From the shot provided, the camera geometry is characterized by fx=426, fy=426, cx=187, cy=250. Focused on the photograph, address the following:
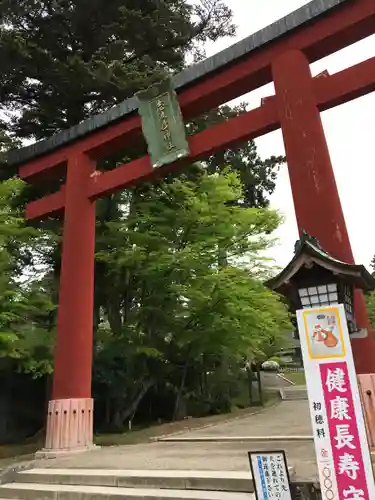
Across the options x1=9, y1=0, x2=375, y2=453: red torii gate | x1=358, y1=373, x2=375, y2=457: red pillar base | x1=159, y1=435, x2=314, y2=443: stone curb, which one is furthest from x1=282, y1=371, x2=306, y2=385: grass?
x1=358, y1=373, x2=375, y2=457: red pillar base

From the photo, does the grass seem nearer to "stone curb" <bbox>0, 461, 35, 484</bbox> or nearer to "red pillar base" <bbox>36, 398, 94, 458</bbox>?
"red pillar base" <bbox>36, 398, 94, 458</bbox>

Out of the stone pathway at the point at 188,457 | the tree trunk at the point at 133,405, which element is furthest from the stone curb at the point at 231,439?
the tree trunk at the point at 133,405

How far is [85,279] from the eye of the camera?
9.97 meters

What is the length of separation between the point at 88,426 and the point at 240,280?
622 centimetres

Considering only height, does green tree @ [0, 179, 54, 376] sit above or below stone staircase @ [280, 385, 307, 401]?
above

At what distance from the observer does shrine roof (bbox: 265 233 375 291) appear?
4559mm

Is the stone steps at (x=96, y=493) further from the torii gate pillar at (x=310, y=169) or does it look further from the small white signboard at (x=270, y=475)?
the torii gate pillar at (x=310, y=169)

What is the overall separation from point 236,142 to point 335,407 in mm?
6548

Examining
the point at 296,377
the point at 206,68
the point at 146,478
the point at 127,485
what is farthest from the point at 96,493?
the point at 296,377

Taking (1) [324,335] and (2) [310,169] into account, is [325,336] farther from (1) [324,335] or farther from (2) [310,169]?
(2) [310,169]

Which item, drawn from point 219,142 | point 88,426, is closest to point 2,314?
point 88,426

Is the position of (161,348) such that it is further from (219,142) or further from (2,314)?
(219,142)

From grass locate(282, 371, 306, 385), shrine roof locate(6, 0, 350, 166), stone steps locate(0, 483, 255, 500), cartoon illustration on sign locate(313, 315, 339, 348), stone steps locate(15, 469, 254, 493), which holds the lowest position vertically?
stone steps locate(0, 483, 255, 500)

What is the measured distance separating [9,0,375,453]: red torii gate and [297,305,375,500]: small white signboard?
2.74 meters
